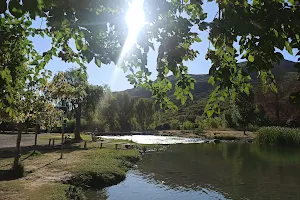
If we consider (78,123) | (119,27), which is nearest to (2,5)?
(119,27)

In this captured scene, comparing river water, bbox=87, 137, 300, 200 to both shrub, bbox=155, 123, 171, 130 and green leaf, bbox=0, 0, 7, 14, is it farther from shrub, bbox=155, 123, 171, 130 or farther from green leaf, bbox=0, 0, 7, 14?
shrub, bbox=155, 123, 171, 130

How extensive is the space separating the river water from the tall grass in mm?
14168

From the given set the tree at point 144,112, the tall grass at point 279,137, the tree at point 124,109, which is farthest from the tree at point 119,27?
the tree at point 144,112

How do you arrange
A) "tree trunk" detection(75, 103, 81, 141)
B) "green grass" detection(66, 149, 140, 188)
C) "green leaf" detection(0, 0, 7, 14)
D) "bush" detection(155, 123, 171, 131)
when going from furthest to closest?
"bush" detection(155, 123, 171, 131) < "tree trunk" detection(75, 103, 81, 141) < "green grass" detection(66, 149, 140, 188) < "green leaf" detection(0, 0, 7, 14)

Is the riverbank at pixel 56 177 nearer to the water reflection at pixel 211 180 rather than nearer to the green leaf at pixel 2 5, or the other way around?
the water reflection at pixel 211 180

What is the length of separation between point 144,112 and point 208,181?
68.2 meters

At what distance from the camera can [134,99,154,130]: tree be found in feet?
282

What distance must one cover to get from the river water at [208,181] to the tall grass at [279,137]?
46.5ft

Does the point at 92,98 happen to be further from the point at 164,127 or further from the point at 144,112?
the point at 164,127

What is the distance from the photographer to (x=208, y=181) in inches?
736

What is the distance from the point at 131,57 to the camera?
3.38 m

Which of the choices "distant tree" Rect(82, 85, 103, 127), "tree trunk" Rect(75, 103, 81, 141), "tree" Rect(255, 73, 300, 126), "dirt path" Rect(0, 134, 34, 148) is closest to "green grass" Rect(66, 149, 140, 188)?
"dirt path" Rect(0, 134, 34, 148)

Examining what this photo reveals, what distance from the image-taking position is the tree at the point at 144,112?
8606 cm

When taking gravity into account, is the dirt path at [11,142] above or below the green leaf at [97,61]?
below
